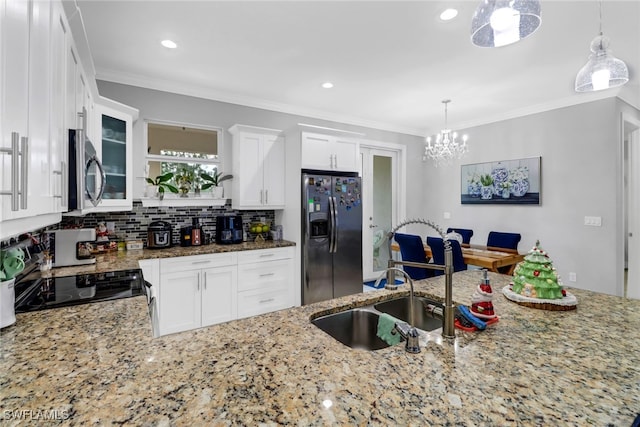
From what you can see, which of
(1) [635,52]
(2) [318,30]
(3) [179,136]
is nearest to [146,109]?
(3) [179,136]

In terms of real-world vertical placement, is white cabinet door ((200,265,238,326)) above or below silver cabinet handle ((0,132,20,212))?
below

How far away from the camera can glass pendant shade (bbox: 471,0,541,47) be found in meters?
1.25

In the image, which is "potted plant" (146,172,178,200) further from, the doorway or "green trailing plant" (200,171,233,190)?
the doorway

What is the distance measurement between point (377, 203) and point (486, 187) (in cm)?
163

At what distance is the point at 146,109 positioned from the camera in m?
3.23

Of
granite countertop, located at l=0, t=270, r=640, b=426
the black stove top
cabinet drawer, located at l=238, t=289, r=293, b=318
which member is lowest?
cabinet drawer, located at l=238, t=289, r=293, b=318

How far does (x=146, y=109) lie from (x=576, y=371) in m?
3.80

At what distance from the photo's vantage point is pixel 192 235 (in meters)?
3.23

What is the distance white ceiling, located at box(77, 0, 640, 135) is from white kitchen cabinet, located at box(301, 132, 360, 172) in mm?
543

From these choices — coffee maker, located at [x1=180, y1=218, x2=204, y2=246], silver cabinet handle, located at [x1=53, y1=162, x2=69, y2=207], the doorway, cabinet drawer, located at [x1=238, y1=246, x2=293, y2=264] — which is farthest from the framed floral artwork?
silver cabinet handle, located at [x1=53, y1=162, x2=69, y2=207]

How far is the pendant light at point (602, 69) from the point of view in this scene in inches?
60.9

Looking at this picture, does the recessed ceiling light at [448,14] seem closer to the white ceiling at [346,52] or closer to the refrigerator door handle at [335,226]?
the white ceiling at [346,52]

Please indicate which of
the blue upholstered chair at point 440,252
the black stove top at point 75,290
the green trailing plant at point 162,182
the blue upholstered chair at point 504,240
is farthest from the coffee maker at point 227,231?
the blue upholstered chair at point 504,240

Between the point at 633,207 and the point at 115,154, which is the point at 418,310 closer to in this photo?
the point at 115,154
